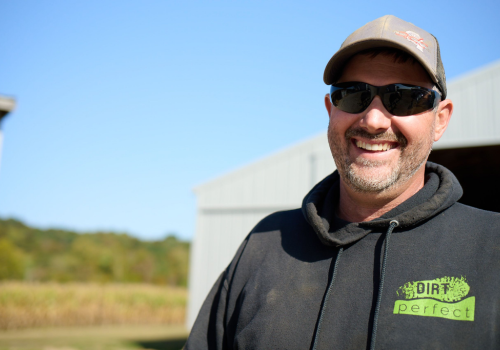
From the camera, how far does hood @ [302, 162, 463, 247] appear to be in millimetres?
1440

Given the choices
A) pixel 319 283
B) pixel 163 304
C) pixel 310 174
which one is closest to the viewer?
pixel 319 283

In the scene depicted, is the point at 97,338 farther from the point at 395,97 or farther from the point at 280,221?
the point at 395,97

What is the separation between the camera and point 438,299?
1.24m

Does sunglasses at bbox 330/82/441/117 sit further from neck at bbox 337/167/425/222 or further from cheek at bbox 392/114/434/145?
neck at bbox 337/167/425/222

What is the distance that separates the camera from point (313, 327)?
138 centimetres

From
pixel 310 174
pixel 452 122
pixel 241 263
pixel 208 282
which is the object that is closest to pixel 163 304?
pixel 208 282

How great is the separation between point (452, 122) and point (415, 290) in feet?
21.7

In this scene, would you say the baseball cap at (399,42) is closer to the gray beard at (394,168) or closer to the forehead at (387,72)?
the forehead at (387,72)

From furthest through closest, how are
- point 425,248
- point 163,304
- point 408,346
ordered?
1. point 163,304
2. point 425,248
3. point 408,346

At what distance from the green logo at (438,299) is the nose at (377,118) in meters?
0.56

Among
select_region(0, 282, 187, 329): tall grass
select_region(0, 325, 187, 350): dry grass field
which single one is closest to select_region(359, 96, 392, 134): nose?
select_region(0, 325, 187, 350): dry grass field

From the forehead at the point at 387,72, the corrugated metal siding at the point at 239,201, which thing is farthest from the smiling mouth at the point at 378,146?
the corrugated metal siding at the point at 239,201

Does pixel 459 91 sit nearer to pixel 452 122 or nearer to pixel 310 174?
pixel 452 122

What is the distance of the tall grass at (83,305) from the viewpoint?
18.9 metres
